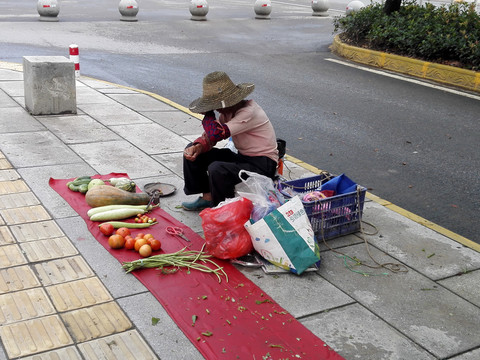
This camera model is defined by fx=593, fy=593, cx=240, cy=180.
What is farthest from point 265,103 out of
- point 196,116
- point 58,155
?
point 58,155

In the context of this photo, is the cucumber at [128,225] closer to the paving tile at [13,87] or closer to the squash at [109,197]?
the squash at [109,197]

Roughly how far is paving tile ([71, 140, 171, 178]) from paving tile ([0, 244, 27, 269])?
6.52ft

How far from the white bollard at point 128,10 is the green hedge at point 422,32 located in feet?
25.7

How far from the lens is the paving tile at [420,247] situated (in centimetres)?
496

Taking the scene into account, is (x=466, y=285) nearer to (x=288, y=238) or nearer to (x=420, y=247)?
(x=420, y=247)

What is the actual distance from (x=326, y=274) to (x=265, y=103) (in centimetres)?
617

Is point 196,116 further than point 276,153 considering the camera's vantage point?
Yes

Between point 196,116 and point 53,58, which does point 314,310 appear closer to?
point 196,116

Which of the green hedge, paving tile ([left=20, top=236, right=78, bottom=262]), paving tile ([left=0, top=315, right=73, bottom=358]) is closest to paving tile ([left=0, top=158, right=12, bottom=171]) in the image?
paving tile ([left=20, top=236, right=78, bottom=262])

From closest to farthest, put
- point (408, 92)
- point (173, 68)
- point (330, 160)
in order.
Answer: point (330, 160) < point (408, 92) < point (173, 68)

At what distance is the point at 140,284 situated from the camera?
443 cm

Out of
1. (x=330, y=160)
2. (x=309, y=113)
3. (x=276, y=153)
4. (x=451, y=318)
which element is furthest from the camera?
(x=309, y=113)

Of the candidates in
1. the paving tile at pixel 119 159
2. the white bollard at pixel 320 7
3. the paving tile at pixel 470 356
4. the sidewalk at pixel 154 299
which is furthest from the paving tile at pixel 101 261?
the white bollard at pixel 320 7

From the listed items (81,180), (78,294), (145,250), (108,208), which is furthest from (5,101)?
(78,294)
